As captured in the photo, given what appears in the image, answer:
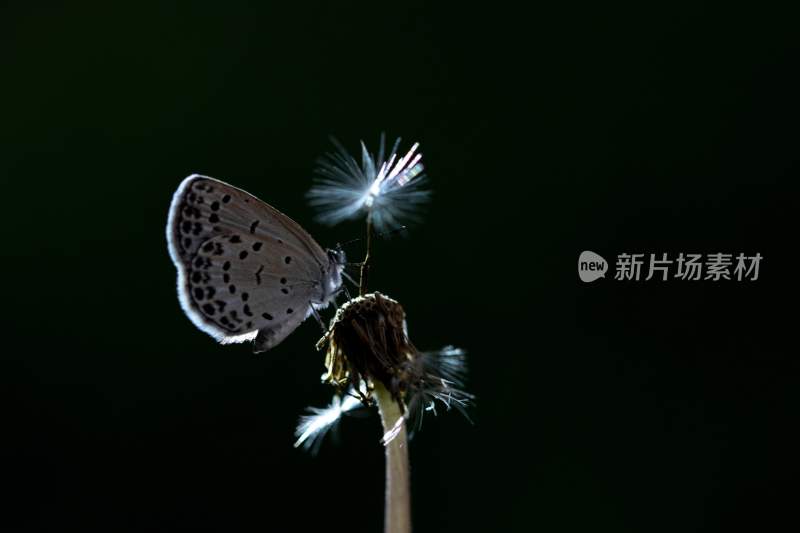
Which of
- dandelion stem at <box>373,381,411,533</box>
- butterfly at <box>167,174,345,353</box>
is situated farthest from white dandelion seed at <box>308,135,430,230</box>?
dandelion stem at <box>373,381,411,533</box>

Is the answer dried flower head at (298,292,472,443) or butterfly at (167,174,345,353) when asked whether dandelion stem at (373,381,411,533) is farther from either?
butterfly at (167,174,345,353)

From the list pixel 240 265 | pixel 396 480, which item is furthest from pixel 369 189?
pixel 396 480

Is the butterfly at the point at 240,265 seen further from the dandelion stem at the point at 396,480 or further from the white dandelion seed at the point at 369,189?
the dandelion stem at the point at 396,480

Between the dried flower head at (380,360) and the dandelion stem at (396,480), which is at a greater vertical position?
the dried flower head at (380,360)

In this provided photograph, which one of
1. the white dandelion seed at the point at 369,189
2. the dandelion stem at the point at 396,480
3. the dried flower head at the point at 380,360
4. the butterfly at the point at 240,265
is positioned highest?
the white dandelion seed at the point at 369,189

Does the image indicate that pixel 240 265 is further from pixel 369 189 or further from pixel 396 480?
pixel 396 480

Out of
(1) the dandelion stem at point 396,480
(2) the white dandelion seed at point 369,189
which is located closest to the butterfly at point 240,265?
(2) the white dandelion seed at point 369,189

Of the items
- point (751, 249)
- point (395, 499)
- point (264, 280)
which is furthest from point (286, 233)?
point (751, 249)
